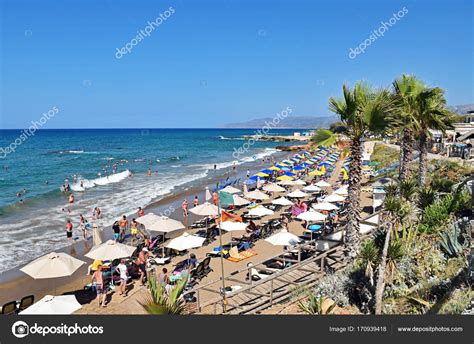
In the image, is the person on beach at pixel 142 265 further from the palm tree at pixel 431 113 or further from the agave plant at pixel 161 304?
the palm tree at pixel 431 113

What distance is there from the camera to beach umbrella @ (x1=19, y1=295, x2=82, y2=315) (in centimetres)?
822

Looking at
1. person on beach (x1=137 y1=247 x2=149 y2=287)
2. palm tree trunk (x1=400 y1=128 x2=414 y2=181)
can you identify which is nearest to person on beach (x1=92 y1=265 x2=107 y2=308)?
person on beach (x1=137 y1=247 x2=149 y2=287)

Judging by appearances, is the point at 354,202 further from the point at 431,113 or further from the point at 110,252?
the point at 110,252

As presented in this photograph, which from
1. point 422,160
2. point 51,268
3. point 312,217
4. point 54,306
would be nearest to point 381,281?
point 54,306

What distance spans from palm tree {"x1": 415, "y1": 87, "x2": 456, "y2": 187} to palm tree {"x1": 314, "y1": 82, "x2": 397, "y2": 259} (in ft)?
18.8

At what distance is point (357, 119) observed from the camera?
28.7 ft

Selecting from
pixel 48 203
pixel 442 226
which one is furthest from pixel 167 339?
pixel 48 203

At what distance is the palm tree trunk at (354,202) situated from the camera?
8.83 metres

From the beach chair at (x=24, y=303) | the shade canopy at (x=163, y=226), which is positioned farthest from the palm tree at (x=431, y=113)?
the beach chair at (x=24, y=303)

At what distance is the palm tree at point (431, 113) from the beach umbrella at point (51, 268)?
12.7 meters

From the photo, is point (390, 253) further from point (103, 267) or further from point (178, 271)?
point (103, 267)

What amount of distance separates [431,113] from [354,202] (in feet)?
23.4

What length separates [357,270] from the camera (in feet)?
29.3

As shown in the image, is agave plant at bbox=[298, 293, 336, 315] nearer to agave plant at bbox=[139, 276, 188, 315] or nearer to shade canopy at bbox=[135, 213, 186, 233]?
agave plant at bbox=[139, 276, 188, 315]
